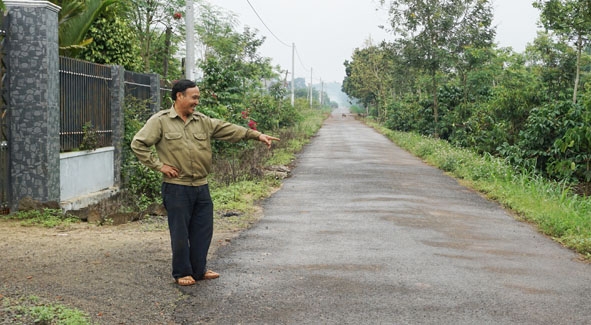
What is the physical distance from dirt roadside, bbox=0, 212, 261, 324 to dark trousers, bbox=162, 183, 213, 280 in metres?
0.23

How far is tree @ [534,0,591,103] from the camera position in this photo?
15.8 metres

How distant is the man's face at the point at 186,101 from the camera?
17.8 feet

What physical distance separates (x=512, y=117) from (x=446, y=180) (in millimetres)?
5025

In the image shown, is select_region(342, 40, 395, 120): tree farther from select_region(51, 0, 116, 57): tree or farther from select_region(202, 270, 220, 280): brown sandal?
select_region(202, 270, 220, 280): brown sandal

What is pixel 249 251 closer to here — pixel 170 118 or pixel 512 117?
pixel 170 118

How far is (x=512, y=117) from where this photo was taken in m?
18.4

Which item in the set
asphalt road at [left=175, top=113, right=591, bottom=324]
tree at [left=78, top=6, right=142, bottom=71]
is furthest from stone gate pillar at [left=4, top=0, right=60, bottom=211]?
tree at [left=78, top=6, right=142, bottom=71]

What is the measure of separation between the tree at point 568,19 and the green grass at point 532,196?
3246mm

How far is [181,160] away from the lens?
541 cm

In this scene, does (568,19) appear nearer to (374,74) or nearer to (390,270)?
(390,270)

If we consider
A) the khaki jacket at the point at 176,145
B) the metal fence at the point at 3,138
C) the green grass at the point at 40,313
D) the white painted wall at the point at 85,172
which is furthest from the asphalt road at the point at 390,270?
the metal fence at the point at 3,138

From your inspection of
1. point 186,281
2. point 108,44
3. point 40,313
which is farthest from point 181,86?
point 108,44

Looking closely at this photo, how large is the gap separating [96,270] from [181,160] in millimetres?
1303

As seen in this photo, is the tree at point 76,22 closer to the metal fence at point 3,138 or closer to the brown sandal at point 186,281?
the metal fence at point 3,138
